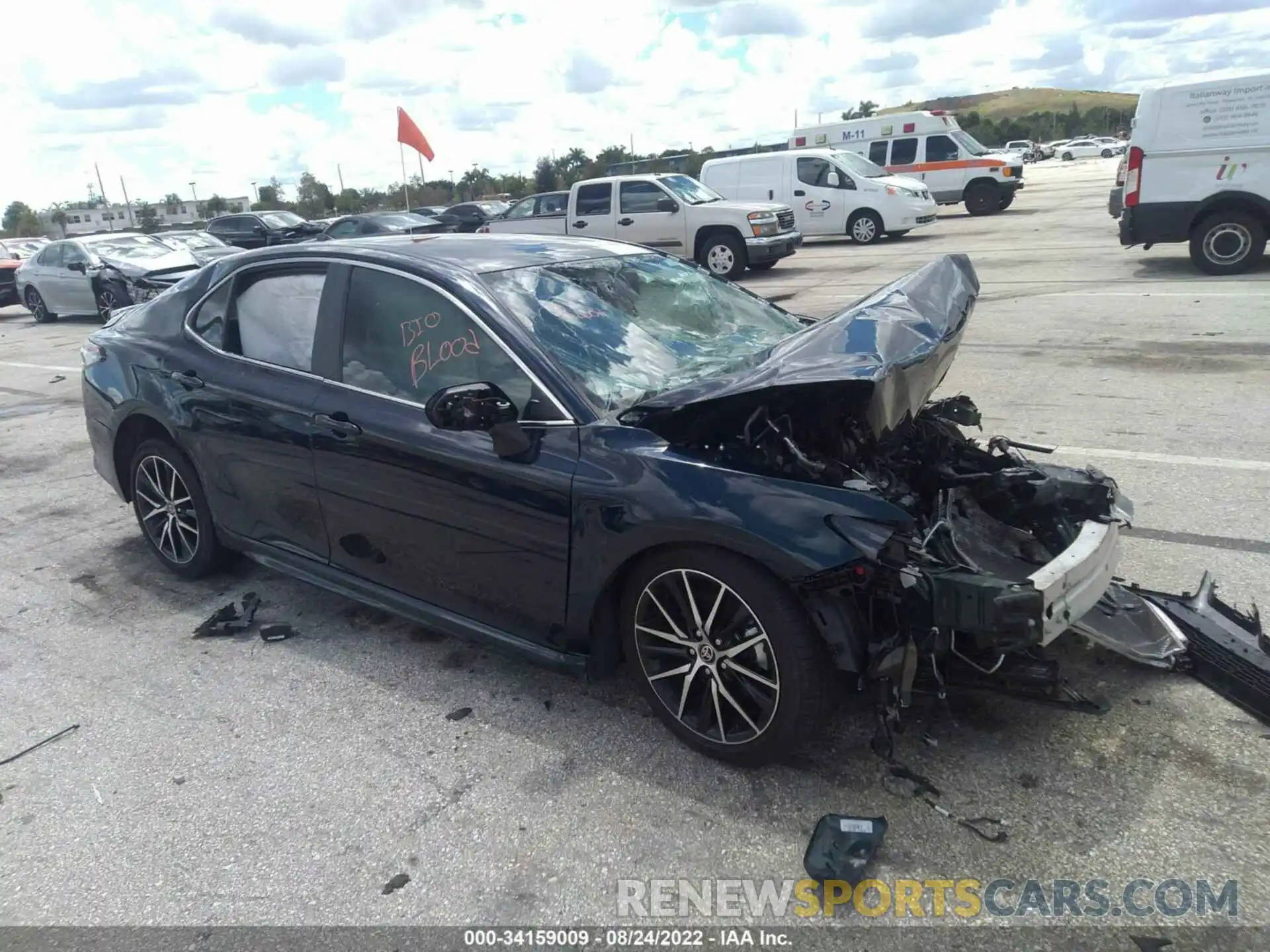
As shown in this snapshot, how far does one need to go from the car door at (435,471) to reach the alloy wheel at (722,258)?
12.7 metres

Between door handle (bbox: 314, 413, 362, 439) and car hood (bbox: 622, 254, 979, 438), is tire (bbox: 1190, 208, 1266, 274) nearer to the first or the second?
car hood (bbox: 622, 254, 979, 438)

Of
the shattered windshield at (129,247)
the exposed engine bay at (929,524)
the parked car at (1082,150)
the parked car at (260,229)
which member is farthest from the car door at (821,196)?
the parked car at (1082,150)

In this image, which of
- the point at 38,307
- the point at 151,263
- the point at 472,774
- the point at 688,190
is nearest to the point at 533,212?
the point at 688,190

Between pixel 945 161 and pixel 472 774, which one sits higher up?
pixel 945 161

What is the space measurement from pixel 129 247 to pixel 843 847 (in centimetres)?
1793

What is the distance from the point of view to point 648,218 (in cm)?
1619

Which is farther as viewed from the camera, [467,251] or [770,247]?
[770,247]

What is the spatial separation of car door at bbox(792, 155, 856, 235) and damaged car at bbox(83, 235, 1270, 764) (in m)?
16.6

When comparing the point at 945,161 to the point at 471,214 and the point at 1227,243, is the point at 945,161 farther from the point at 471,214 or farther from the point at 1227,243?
the point at 471,214

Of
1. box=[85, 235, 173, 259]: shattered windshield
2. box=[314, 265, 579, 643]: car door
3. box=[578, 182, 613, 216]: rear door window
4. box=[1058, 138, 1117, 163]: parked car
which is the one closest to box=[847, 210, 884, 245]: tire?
box=[578, 182, 613, 216]: rear door window

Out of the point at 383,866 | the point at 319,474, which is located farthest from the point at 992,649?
the point at 319,474

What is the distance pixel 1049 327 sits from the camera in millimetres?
9711

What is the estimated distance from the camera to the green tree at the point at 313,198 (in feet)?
193

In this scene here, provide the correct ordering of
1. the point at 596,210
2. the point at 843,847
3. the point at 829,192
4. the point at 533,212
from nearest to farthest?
1. the point at 843,847
2. the point at 596,210
3. the point at 533,212
4. the point at 829,192
